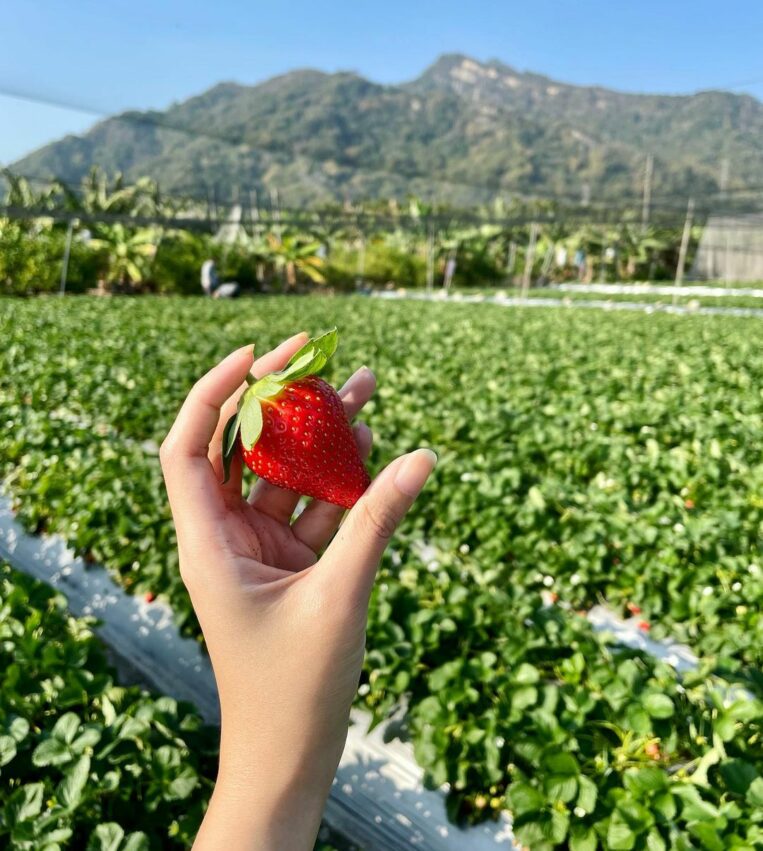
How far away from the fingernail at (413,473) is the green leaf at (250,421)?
33 cm

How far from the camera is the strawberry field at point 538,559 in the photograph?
1.75 m

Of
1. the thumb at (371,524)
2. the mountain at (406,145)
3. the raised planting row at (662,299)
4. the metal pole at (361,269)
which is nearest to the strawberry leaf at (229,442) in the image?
the thumb at (371,524)

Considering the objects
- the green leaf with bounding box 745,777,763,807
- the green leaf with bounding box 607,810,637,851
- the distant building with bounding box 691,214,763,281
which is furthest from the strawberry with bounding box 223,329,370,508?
the distant building with bounding box 691,214,763,281

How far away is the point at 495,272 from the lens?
3105 centimetres

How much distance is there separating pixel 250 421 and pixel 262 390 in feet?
0.27

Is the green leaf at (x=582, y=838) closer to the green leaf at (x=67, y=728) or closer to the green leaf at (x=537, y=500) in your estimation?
the green leaf at (x=67, y=728)

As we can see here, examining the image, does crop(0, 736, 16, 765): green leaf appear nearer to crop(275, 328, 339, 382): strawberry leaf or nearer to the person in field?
crop(275, 328, 339, 382): strawberry leaf

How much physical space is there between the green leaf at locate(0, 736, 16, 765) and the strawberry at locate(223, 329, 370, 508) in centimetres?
91

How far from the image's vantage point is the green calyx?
49.8 inches

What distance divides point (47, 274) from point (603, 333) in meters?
13.9

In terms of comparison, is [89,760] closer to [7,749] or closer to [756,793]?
[7,749]

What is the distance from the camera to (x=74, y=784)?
1.51 meters

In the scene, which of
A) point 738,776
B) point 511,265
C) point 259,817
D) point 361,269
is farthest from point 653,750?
point 511,265

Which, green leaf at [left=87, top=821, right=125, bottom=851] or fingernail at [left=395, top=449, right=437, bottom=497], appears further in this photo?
green leaf at [left=87, top=821, right=125, bottom=851]
